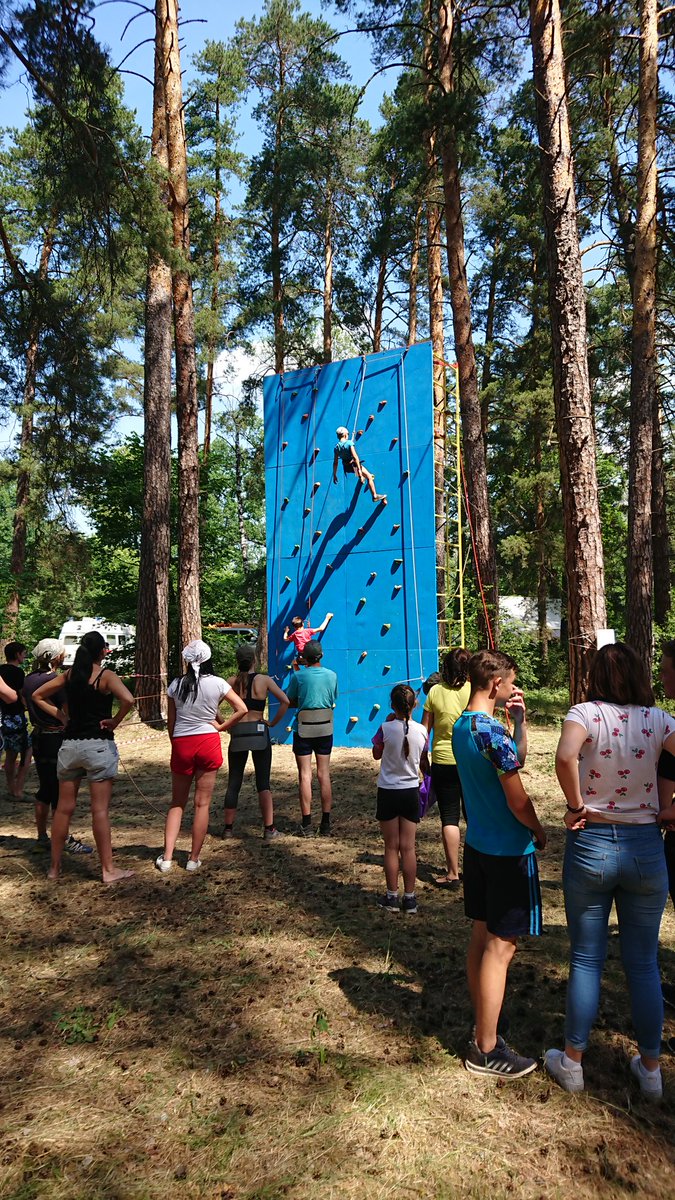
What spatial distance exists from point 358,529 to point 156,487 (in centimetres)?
452

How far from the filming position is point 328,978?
4047 millimetres

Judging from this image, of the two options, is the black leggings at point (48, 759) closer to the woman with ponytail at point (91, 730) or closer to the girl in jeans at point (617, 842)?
the woman with ponytail at point (91, 730)

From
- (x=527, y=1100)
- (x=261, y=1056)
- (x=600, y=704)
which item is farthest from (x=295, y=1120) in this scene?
(x=600, y=704)

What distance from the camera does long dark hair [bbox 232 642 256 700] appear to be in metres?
6.25

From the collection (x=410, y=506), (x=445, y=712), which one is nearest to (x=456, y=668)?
(x=445, y=712)

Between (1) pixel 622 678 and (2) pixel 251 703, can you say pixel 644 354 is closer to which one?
(2) pixel 251 703

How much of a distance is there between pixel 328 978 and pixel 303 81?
23.4 metres

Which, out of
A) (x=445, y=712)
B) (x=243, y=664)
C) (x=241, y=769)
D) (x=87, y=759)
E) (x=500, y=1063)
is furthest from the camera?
(x=241, y=769)

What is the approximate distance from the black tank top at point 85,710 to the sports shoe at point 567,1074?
344 cm

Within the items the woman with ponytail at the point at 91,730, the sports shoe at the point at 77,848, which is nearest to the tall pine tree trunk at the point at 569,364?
the woman with ponytail at the point at 91,730

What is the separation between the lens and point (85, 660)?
17.0 feet

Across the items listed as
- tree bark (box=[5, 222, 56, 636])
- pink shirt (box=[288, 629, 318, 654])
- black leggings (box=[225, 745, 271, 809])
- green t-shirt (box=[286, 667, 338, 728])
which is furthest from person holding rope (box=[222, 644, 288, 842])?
tree bark (box=[5, 222, 56, 636])

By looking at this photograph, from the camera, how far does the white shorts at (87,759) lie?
5.15m

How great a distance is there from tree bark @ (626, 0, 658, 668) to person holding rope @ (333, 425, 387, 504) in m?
4.71
